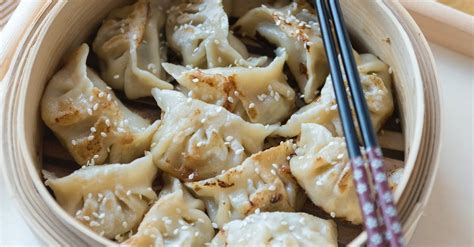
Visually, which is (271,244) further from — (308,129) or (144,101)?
(144,101)

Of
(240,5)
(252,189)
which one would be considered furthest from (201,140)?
(240,5)

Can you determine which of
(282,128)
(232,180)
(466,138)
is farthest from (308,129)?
(466,138)

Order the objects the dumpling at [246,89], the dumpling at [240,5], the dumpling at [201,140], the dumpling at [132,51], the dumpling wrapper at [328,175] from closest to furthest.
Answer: the dumpling wrapper at [328,175] → the dumpling at [201,140] → the dumpling at [246,89] → the dumpling at [132,51] → the dumpling at [240,5]

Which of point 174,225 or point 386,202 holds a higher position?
point 386,202

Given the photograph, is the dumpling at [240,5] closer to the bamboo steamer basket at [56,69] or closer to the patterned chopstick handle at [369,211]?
the bamboo steamer basket at [56,69]

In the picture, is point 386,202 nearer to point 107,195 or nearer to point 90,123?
point 107,195

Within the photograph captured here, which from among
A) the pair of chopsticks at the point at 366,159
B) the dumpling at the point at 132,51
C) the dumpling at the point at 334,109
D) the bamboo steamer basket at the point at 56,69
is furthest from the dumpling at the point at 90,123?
the pair of chopsticks at the point at 366,159

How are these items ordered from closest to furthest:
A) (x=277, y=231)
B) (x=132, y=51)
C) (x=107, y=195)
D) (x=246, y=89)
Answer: (x=277, y=231)
(x=107, y=195)
(x=246, y=89)
(x=132, y=51)
